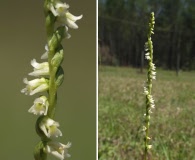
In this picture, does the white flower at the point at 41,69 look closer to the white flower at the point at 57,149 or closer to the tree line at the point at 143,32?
the white flower at the point at 57,149

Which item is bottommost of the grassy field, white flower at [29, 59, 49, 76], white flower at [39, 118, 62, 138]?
the grassy field

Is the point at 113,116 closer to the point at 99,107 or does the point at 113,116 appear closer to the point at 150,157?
the point at 99,107

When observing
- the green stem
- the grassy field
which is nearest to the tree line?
the grassy field

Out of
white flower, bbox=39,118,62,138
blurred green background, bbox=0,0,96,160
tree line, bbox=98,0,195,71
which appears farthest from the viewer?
blurred green background, bbox=0,0,96,160

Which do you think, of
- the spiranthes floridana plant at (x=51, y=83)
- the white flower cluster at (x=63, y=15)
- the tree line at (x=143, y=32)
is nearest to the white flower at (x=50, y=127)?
the spiranthes floridana plant at (x=51, y=83)

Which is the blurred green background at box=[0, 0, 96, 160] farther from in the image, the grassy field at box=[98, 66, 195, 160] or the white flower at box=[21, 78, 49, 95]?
the white flower at box=[21, 78, 49, 95]

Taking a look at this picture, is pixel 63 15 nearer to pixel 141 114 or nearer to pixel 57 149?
pixel 57 149

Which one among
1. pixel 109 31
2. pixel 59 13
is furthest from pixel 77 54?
pixel 59 13
